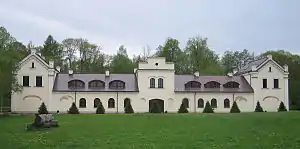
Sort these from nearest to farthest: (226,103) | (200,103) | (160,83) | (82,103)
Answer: (82,103), (160,83), (200,103), (226,103)

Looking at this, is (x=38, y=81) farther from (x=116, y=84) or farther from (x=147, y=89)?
(x=147, y=89)

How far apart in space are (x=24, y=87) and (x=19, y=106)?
2.43m

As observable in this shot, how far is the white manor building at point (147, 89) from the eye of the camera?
49438 millimetres

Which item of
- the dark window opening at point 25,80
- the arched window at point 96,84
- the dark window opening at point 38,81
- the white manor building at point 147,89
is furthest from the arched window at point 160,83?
the dark window opening at point 25,80

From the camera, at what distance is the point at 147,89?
5116cm

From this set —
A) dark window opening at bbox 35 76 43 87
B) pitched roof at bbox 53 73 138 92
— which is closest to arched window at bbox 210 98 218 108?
pitched roof at bbox 53 73 138 92

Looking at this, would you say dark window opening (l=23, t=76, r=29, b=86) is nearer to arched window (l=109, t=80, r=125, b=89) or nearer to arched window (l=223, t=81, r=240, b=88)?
arched window (l=109, t=80, r=125, b=89)

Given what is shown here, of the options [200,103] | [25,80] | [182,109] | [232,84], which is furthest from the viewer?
[232,84]

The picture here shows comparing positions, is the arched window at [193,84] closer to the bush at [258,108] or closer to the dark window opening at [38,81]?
the bush at [258,108]

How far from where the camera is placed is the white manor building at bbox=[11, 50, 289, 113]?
1946 inches

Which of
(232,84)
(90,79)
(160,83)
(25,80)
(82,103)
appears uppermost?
(90,79)

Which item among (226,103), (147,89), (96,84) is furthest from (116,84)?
(226,103)

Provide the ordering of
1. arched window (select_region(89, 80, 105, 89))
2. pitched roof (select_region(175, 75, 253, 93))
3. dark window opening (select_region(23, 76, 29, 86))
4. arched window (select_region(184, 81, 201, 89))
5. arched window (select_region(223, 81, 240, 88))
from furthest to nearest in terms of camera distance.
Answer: arched window (select_region(223, 81, 240, 88))
arched window (select_region(184, 81, 201, 89))
pitched roof (select_region(175, 75, 253, 93))
arched window (select_region(89, 80, 105, 89))
dark window opening (select_region(23, 76, 29, 86))

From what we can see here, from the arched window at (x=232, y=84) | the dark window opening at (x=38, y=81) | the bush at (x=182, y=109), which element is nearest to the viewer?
the bush at (x=182, y=109)
